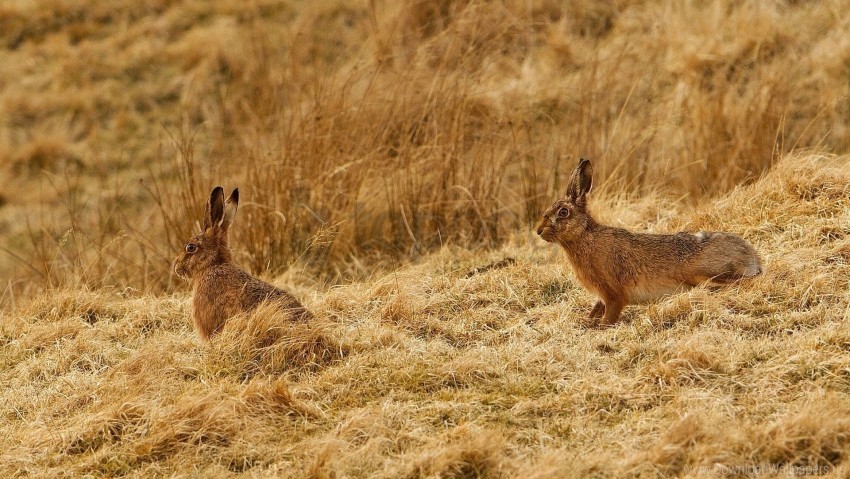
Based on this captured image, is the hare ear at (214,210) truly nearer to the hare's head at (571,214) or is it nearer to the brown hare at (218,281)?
the brown hare at (218,281)

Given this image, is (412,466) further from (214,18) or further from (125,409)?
(214,18)

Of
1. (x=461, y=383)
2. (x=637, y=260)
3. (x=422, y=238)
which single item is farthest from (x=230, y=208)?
(x=422, y=238)

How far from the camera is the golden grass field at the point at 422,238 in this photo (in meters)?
4.88

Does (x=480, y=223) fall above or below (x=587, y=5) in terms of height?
below

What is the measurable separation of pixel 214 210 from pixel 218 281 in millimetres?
475

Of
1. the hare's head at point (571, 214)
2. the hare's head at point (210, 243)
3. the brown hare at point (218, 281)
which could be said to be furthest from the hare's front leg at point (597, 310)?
the hare's head at point (210, 243)

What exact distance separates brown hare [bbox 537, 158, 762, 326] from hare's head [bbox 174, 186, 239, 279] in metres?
1.80

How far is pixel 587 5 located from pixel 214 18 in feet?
15.7

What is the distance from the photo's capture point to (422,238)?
9.09m

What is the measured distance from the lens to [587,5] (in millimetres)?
13305

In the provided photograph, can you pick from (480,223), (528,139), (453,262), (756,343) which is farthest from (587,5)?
(756,343)

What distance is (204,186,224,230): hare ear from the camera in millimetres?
6469

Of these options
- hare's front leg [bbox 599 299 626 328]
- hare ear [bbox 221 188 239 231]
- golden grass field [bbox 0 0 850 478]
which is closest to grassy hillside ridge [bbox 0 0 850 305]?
golden grass field [bbox 0 0 850 478]

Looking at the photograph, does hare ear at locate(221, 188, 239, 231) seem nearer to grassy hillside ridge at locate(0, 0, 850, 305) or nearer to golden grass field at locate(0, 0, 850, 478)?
golden grass field at locate(0, 0, 850, 478)
